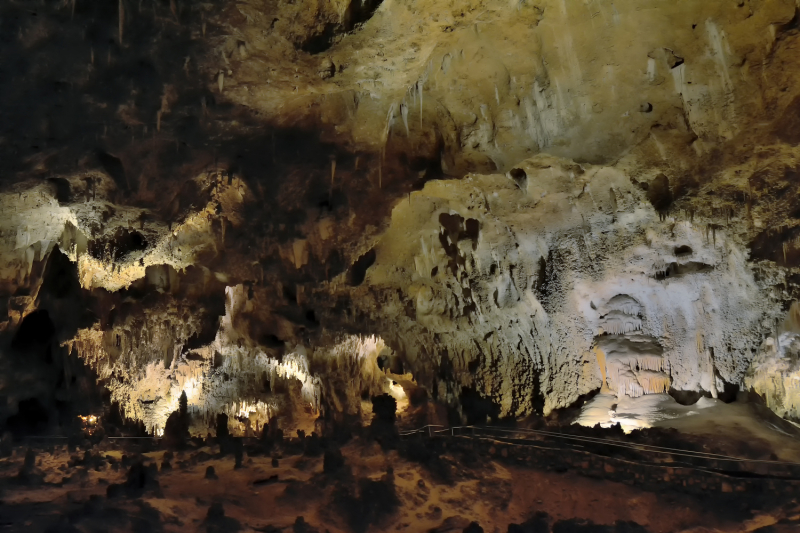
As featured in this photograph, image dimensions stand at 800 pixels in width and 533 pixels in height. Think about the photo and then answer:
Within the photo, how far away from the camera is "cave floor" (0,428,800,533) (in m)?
6.08

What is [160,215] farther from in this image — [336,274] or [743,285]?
[743,285]

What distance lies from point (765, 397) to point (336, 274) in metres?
6.30

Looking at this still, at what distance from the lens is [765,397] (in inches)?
297

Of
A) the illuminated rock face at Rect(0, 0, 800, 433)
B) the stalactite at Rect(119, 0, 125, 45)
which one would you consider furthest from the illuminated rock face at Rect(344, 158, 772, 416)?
the stalactite at Rect(119, 0, 125, 45)

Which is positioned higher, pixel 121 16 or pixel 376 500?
pixel 121 16

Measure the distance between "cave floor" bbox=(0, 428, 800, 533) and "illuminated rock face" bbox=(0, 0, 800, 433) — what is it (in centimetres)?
227

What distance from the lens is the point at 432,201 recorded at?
10.1m

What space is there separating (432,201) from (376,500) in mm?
4907

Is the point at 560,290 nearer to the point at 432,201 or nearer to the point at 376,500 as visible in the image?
the point at 432,201

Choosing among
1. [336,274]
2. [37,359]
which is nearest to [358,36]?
[336,274]

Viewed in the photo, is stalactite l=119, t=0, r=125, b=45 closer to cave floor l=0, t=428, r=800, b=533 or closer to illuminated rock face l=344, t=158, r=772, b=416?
illuminated rock face l=344, t=158, r=772, b=416

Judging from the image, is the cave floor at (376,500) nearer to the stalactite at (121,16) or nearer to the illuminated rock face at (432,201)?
the illuminated rock face at (432,201)

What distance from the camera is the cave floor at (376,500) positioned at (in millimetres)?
6078

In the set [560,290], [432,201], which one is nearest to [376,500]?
[560,290]
